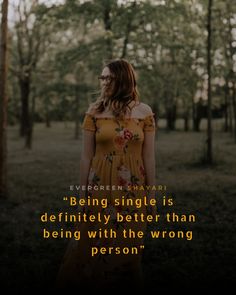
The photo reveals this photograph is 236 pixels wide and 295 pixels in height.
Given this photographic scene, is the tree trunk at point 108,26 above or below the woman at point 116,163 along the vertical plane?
above

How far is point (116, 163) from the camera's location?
4684mm

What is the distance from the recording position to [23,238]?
7.90 meters

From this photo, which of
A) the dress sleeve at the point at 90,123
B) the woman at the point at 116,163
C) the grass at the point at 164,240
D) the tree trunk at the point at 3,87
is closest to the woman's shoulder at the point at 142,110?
the woman at the point at 116,163

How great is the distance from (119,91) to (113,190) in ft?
3.18

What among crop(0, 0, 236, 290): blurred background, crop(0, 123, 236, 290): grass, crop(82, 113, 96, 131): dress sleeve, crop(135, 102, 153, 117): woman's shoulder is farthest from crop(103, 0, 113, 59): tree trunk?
crop(82, 113, 96, 131): dress sleeve

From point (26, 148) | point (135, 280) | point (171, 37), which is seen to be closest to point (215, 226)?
point (135, 280)

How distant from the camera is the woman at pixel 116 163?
15.1ft

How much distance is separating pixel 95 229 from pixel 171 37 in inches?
605

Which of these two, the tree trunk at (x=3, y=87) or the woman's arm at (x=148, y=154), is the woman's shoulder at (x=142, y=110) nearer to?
the woman's arm at (x=148, y=154)

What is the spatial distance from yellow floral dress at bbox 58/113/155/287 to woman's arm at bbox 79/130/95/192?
4 cm

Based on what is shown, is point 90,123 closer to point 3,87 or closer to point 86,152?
point 86,152

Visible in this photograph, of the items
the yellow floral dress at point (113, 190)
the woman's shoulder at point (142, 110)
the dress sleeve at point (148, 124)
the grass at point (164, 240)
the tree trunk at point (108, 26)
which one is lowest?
the grass at point (164, 240)

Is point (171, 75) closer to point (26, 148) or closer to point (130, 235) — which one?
point (26, 148)

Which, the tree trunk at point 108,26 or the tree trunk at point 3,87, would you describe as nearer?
the tree trunk at point 3,87
